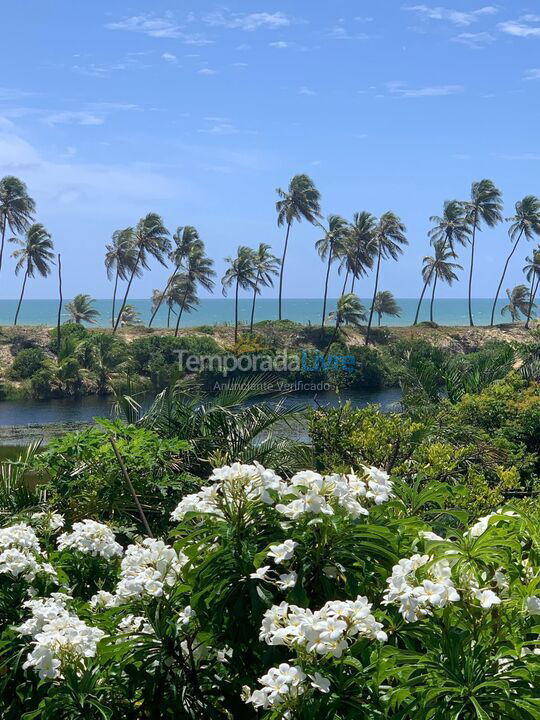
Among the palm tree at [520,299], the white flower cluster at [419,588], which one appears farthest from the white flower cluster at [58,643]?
the palm tree at [520,299]

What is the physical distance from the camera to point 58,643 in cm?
275

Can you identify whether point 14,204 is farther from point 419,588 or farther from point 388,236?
point 419,588

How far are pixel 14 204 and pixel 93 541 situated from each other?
54.1 metres

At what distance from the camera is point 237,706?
2787mm

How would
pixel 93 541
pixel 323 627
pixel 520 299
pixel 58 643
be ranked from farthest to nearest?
pixel 520 299
pixel 93 541
pixel 58 643
pixel 323 627

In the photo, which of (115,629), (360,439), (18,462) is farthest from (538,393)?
(115,629)

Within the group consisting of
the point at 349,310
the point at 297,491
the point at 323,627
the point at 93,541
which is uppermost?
the point at 349,310

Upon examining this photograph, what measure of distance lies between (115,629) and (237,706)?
542mm

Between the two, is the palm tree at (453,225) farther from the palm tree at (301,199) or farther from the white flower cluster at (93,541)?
the white flower cluster at (93,541)

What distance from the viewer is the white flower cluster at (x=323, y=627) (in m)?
2.20

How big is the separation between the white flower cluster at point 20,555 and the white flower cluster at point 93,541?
231 mm

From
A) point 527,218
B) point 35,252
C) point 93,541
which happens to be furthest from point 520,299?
point 93,541

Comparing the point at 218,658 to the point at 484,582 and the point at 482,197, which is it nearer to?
the point at 484,582

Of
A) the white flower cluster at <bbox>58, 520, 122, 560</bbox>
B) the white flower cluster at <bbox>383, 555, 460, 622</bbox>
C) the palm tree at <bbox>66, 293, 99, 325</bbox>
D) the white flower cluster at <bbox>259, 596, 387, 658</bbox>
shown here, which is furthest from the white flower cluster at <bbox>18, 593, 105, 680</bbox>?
the palm tree at <bbox>66, 293, 99, 325</bbox>
